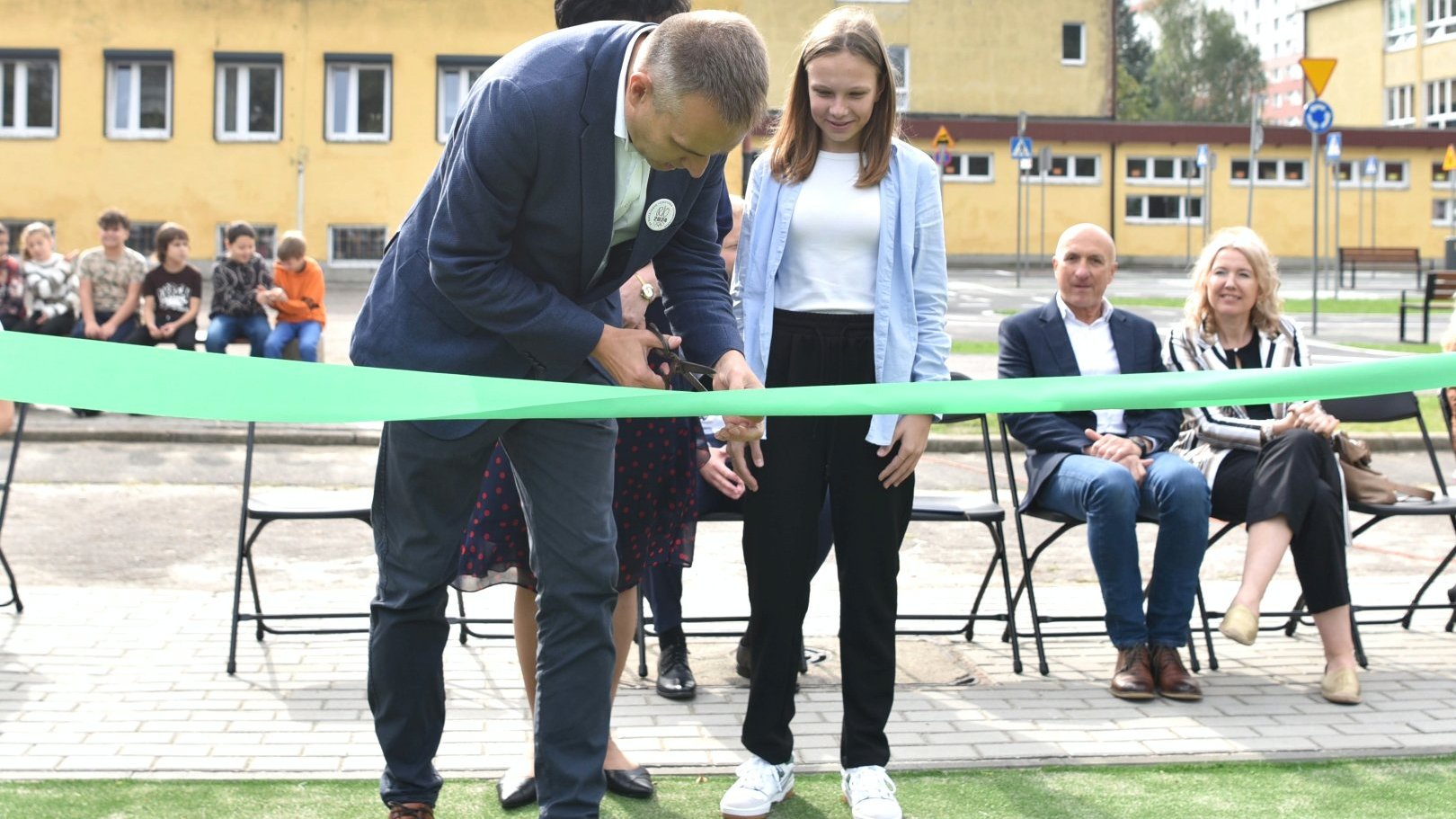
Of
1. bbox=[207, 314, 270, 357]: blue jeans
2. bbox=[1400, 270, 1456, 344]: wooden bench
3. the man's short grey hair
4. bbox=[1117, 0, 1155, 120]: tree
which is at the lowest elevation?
bbox=[207, 314, 270, 357]: blue jeans

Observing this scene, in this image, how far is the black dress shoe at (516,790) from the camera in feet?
13.4

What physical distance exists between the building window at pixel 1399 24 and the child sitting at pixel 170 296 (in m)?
60.8

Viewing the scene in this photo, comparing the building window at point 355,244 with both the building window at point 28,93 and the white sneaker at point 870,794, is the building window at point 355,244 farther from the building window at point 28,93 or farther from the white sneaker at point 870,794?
the white sneaker at point 870,794

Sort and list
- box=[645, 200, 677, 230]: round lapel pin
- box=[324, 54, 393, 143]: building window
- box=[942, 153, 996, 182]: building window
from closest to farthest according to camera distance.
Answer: box=[645, 200, 677, 230]: round lapel pin
box=[324, 54, 393, 143]: building window
box=[942, 153, 996, 182]: building window

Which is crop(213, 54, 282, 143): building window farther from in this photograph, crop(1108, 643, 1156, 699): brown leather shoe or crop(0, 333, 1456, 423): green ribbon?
crop(0, 333, 1456, 423): green ribbon

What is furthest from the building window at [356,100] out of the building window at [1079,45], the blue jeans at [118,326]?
the building window at [1079,45]

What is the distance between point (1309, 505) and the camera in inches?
217

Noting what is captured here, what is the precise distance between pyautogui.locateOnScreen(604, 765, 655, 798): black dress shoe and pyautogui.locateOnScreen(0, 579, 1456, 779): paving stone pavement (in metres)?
0.22

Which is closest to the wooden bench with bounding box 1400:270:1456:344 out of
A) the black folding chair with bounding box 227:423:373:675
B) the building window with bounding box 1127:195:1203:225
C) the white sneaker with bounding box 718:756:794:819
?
the black folding chair with bounding box 227:423:373:675

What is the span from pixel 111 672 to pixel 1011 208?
40.9 meters

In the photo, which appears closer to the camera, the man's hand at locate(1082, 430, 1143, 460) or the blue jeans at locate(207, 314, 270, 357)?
the man's hand at locate(1082, 430, 1143, 460)

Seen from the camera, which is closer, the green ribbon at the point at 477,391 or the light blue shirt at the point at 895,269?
the green ribbon at the point at 477,391

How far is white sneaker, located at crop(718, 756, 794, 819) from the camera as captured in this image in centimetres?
403

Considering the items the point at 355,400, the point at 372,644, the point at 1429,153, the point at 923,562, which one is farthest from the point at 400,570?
the point at 1429,153
